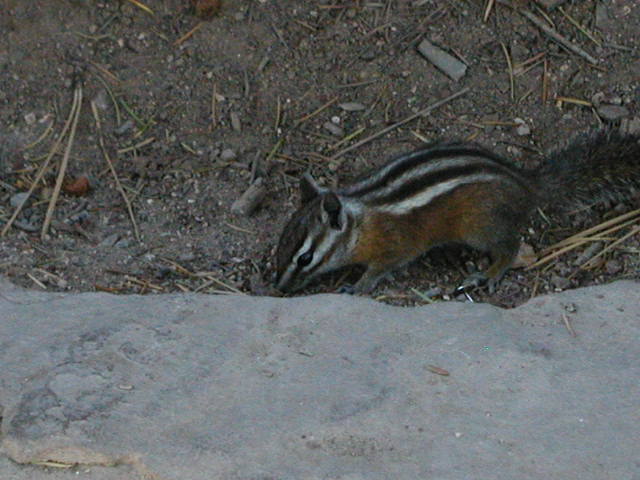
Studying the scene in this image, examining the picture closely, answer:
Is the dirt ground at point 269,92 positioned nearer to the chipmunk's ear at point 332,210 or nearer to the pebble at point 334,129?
the pebble at point 334,129

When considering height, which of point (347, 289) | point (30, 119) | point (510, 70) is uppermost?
→ point (510, 70)

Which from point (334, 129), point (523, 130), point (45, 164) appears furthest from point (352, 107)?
point (45, 164)

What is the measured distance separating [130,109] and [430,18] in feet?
6.19

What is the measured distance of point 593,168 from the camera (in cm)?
506

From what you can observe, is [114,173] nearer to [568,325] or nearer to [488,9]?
[488,9]

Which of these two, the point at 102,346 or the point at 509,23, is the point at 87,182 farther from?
the point at 509,23

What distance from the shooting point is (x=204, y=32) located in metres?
5.78

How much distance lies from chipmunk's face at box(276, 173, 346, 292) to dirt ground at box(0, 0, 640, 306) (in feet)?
1.10

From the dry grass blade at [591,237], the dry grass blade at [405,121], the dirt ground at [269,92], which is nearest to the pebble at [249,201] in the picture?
the dirt ground at [269,92]

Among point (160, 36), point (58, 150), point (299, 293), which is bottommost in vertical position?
point (299, 293)

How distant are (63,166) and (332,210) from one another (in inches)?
65.3

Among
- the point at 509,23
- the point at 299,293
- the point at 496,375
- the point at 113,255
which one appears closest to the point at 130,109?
the point at 113,255

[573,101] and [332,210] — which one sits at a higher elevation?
[573,101]

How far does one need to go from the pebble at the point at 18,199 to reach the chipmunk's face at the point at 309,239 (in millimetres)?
1502
